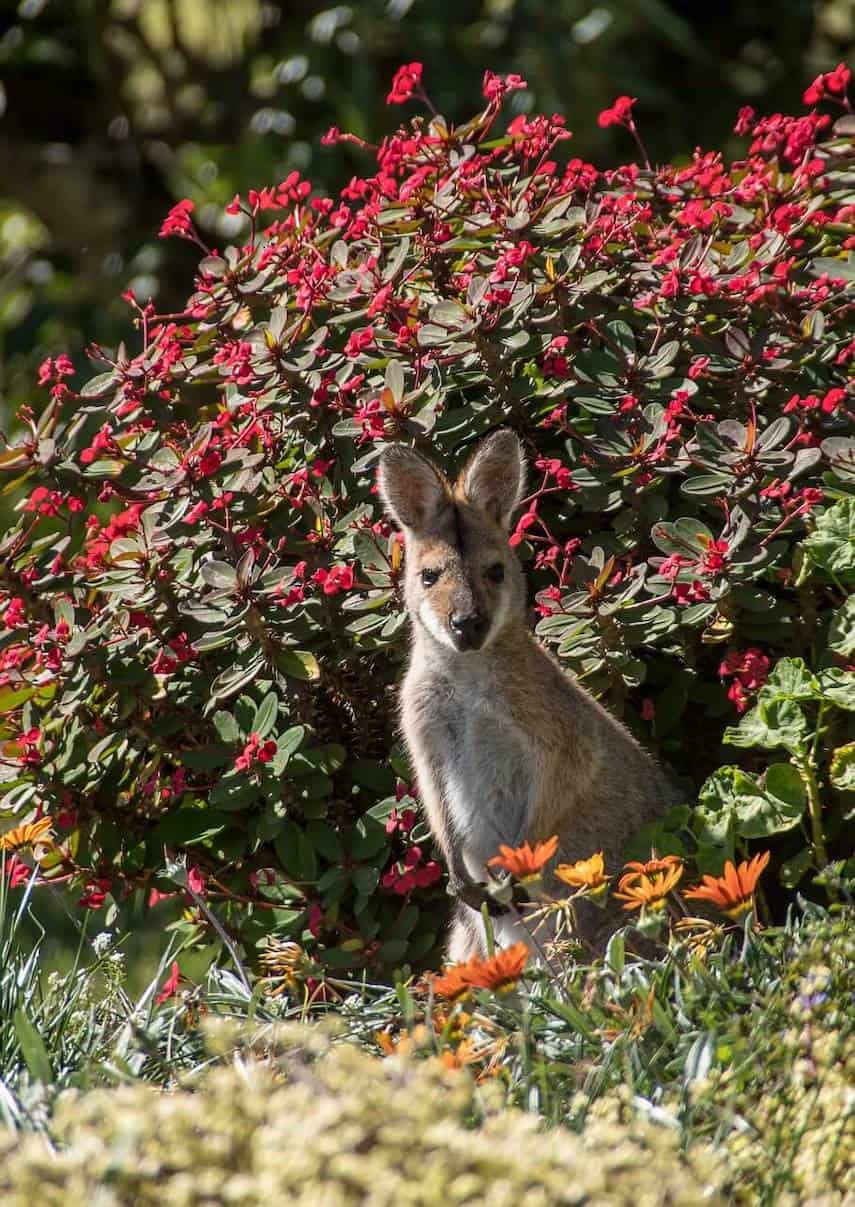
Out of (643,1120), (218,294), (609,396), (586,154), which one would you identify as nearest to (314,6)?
(586,154)

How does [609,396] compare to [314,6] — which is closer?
[609,396]

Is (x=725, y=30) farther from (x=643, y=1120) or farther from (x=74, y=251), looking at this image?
(x=643, y=1120)

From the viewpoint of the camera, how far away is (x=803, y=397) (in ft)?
15.4

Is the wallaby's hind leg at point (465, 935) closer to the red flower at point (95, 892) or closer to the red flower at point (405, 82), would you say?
the red flower at point (95, 892)

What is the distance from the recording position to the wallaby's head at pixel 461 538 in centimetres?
434

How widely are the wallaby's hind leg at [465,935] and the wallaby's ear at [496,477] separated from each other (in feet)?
3.64

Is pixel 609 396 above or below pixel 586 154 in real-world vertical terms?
below

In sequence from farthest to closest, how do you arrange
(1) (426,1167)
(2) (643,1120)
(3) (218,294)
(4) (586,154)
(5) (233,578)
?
1. (4) (586,154)
2. (3) (218,294)
3. (5) (233,578)
4. (2) (643,1120)
5. (1) (426,1167)

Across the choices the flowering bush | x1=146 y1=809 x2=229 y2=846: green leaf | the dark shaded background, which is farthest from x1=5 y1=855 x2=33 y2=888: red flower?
the dark shaded background

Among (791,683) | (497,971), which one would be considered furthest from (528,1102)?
(791,683)

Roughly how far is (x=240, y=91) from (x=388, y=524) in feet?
21.6

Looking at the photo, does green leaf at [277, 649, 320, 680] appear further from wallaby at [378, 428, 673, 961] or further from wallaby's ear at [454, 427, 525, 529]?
wallaby's ear at [454, 427, 525, 529]

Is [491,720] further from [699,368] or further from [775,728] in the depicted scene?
[699,368]

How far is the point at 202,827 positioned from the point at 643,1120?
2.13 metres
